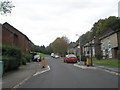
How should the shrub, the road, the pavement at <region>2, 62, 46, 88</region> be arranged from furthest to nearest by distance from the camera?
1. the shrub
2. the pavement at <region>2, 62, 46, 88</region>
3. the road

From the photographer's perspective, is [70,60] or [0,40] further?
[0,40]

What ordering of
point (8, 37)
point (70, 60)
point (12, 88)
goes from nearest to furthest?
1. point (12, 88)
2. point (70, 60)
3. point (8, 37)

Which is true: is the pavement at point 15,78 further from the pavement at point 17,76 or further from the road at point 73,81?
the road at point 73,81

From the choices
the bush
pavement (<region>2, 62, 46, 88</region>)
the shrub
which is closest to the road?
pavement (<region>2, 62, 46, 88</region>)

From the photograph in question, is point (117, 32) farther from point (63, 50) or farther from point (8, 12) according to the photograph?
point (63, 50)

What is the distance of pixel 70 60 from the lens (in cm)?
3784

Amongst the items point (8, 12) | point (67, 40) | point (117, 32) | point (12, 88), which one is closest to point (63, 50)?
point (67, 40)

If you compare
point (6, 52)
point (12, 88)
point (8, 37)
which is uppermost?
point (8, 37)

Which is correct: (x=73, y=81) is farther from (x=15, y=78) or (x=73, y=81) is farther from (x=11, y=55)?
(x=11, y=55)

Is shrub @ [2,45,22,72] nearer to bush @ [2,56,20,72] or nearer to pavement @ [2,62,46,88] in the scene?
bush @ [2,56,20,72]

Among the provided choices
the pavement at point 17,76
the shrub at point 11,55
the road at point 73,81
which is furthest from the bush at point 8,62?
the road at point 73,81

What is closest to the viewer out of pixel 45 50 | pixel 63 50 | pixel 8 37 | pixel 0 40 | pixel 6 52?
pixel 6 52

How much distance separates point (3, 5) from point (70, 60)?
1963 cm

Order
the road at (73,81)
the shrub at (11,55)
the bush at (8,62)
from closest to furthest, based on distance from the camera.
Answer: the road at (73,81) → the bush at (8,62) → the shrub at (11,55)
